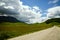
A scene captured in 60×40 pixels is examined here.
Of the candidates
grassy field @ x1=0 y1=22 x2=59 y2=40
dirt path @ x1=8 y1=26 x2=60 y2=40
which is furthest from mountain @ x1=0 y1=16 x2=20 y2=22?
dirt path @ x1=8 y1=26 x2=60 y2=40

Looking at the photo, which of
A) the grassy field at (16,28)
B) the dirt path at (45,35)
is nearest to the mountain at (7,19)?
the grassy field at (16,28)

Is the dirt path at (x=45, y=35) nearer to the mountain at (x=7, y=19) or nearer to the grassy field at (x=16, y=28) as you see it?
the grassy field at (x=16, y=28)

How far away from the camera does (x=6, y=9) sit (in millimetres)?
5328

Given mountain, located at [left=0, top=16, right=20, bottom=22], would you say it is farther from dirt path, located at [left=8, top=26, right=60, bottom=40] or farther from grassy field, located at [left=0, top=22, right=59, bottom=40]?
dirt path, located at [left=8, top=26, right=60, bottom=40]

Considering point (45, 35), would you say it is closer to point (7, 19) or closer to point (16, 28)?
point (16, 28)

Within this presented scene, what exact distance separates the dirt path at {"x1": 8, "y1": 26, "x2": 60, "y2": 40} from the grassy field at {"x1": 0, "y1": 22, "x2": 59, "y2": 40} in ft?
0.59

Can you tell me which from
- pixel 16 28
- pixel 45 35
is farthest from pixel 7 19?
pixel 45 35

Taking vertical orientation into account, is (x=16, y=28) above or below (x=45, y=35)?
above

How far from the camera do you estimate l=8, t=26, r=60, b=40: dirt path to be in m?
4.76

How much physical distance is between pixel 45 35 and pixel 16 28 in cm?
107

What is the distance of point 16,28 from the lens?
5.15 meters

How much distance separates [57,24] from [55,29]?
465 millimetres

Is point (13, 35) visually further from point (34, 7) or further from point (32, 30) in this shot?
point (34, 7)

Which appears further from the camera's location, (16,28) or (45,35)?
(16,28)
